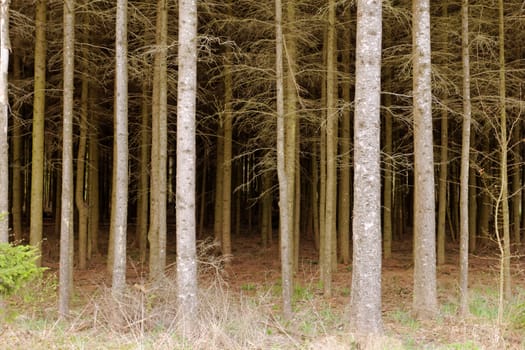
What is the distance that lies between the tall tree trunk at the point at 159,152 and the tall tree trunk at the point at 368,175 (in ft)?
17.2

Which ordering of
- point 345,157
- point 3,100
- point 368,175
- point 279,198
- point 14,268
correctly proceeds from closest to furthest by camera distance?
point 14,268
point 368,175
point 3,100
point 279,198
point 345,157

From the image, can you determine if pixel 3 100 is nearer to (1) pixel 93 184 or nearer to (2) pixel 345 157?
(1) pixel 93 184

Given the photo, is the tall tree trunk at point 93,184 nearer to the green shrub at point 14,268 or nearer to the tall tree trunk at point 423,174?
the tall tree trunk at point 423,174

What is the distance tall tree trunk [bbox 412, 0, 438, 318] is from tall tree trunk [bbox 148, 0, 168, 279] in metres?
5.49

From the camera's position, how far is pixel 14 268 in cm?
497

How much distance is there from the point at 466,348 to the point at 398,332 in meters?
1.68

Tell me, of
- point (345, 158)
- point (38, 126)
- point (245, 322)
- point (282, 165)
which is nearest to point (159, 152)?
point (38, 126)

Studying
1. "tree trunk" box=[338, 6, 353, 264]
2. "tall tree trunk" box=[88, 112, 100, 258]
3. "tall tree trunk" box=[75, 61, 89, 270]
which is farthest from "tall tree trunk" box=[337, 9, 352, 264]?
"tall tree trunk" box=[88, 112, 100, 258]

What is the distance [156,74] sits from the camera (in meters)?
12.9

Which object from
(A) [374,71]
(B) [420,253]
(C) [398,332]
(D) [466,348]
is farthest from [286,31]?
(D) [466,348]

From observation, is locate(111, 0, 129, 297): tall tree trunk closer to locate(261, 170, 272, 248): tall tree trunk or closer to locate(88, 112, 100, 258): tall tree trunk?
locate(88, 112, 100, 258): tall tree trunk

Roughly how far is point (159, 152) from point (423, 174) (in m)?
6.12

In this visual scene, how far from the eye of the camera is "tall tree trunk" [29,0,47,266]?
1247 centimetres

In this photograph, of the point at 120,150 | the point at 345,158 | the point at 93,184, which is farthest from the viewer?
the point at 93,184
